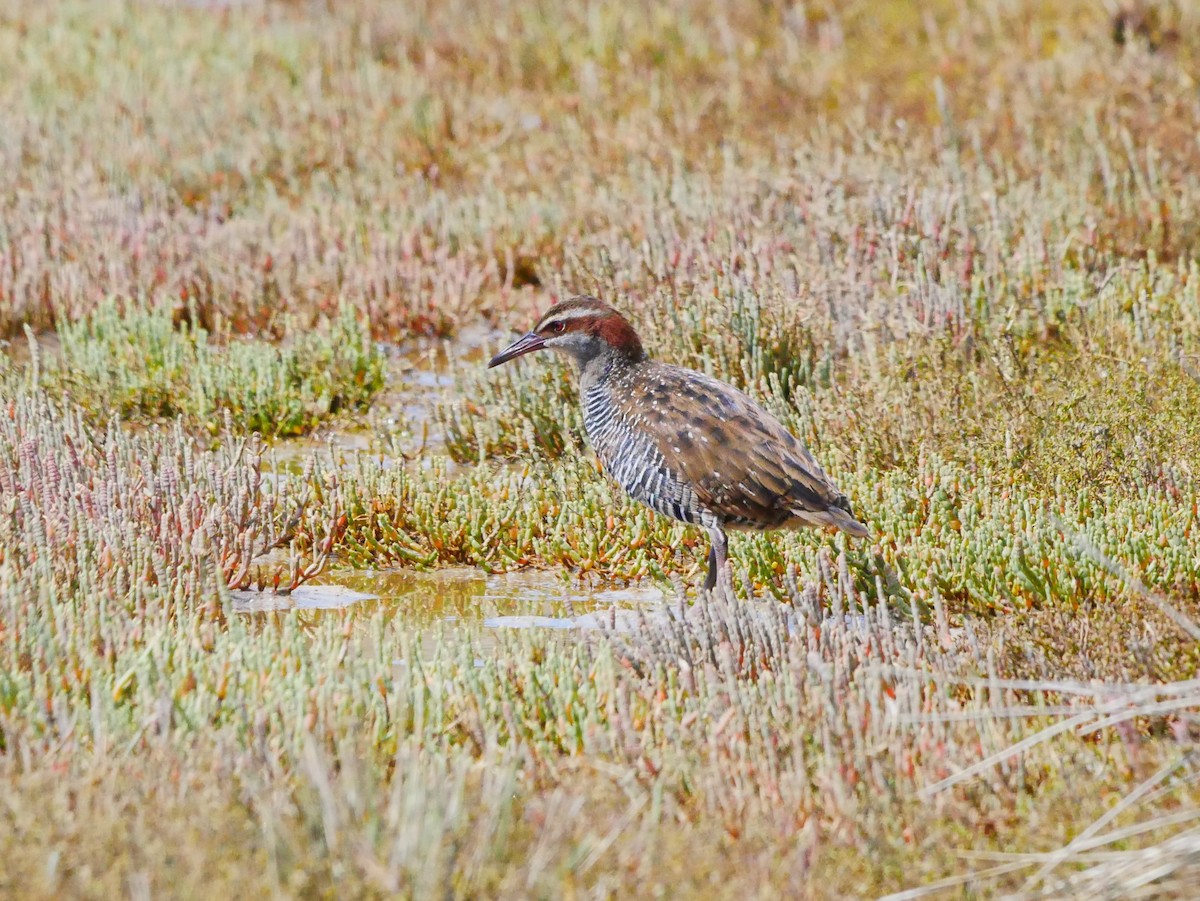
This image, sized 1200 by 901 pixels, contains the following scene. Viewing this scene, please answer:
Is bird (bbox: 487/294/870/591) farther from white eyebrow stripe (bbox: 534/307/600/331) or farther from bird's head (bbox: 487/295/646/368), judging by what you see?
white eyebrow stripe (bbox: 534/307/600/331)

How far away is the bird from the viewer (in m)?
5.19

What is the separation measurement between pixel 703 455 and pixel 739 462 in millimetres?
135

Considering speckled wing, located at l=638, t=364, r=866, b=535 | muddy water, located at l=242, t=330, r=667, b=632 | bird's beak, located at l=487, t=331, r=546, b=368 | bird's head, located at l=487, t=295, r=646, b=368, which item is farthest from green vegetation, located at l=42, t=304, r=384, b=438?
speckled wing, located at l=638, t=364, r=866, b=535

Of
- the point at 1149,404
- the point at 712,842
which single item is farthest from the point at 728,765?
the point at 1149,404

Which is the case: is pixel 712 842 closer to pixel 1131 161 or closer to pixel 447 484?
pixel 447 484

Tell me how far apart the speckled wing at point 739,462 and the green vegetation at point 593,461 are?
275mm

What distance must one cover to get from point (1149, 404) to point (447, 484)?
276cm

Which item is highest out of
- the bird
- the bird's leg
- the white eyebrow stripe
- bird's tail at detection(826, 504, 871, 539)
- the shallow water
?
the white eyebrow stripe

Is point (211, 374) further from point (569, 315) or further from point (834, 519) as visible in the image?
point (834, 519)

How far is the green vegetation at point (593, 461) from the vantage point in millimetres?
3475

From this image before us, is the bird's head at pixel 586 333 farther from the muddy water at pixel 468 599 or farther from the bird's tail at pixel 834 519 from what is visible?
the bird's tail at pixel 834 519

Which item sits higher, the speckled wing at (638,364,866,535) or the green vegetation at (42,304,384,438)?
the speckled wing at (638,364,866,535)

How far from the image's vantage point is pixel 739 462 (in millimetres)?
5246

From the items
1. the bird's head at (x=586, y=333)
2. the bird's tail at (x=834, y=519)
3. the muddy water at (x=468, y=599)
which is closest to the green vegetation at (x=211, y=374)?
the muddy water at (x=468, y=599)
